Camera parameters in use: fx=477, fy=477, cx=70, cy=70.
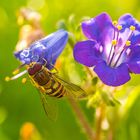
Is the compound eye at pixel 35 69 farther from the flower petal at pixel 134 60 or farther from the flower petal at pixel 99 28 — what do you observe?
the flower petal at pixel 134 60

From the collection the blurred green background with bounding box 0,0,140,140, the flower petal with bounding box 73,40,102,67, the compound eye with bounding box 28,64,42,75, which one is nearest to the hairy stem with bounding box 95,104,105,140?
the blurred green background with bounding box 0,0,140,140

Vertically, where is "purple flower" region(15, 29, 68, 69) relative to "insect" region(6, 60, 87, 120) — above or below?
above

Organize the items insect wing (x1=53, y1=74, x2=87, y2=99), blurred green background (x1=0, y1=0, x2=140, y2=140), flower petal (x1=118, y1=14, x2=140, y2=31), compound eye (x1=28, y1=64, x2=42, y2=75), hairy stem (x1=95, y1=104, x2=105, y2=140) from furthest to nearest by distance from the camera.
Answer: blurred green background (x1=0, y1=0, x2=140, y2=140), hairy stem (x1=95, y1=104, x2=105, y2=140), flower petal (x1=118, y1=14, x2=140, y2=31), compound eye (x1=28, y1=64, x2=42, y2=75), insect wing (x1=53, y1=74, x2=87, y2=99)

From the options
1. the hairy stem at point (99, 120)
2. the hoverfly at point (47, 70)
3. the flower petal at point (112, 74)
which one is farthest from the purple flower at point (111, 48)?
the hairy stem at point (99, 120)

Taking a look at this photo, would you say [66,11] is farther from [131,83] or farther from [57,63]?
[57,63]

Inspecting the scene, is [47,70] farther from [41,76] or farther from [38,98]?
[38,98]

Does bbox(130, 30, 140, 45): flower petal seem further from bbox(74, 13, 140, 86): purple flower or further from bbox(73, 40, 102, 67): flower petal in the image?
bbox(73, 40, 102, 67): flower petal
